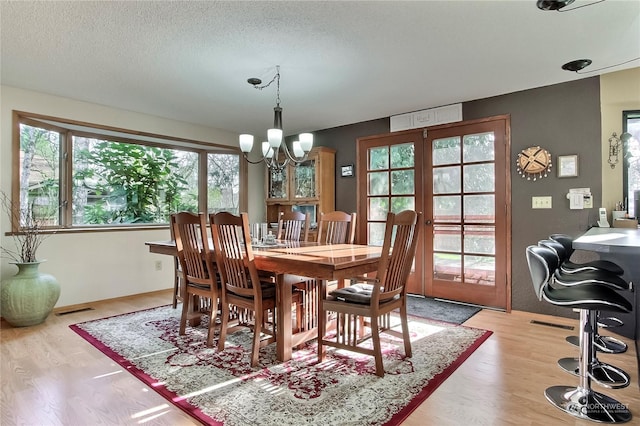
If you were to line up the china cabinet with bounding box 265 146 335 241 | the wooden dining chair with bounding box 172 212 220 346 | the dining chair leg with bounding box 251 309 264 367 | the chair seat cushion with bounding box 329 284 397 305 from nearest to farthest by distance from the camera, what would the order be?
the chair seat cushion with bounding box 329 284 397 305 < the dining chair leg with bounding box 251 309 264 367 < the wooden dining chair with bounding box 172 212 220 346 < the china cabinet with bounding box 265 146 335 241

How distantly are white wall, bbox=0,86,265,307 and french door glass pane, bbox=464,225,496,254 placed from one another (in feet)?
12.4

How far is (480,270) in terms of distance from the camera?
382cm

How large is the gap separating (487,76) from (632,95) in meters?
1.22

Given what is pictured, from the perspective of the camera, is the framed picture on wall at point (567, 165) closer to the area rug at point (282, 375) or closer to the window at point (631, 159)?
the window at point (631, 159)

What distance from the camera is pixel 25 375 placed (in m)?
2.24

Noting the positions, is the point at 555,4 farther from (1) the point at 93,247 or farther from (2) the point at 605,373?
(1) the point at 93,247

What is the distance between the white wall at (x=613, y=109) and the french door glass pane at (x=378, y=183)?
2.22m

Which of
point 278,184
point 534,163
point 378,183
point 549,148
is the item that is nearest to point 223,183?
point 278,184

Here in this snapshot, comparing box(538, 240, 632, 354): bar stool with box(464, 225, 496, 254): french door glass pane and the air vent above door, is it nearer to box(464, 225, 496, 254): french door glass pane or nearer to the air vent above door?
box(464, 225, 496, 254): french door glass pane

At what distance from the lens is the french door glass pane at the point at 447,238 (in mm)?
3988

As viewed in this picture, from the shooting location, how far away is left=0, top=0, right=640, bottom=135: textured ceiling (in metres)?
2.12

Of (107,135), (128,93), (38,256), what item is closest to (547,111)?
(128,93)

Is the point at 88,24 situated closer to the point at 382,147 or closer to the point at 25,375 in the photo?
the point at 25,375

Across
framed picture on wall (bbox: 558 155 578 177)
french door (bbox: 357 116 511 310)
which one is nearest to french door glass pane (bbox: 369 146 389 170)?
french door (bbox: 357 116 511 310)
